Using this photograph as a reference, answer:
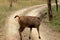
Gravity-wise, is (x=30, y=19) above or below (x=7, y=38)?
above

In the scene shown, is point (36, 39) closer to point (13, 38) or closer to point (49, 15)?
point (13, 38)

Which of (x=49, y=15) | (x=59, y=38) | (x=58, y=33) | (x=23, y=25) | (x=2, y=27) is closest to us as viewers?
(x=23, y=25)

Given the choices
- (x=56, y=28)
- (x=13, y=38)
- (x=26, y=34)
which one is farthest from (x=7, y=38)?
(x=56, y=28)

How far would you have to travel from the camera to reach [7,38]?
38.4ft

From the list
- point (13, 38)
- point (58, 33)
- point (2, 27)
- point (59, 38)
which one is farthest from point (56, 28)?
point (13, 38)

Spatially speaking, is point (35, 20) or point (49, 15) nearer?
point (35, 20)

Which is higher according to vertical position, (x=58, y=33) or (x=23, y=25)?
(x=23, y=25)

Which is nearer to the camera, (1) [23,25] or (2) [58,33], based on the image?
(1) [23,25]

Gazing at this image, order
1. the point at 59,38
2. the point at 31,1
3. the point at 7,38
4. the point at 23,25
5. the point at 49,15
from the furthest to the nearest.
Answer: the point at 31,1 → the point at 49,15 → the point at 59,38 → the point at 7,38 → the point at 23,25

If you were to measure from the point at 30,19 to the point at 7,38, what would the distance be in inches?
70.9

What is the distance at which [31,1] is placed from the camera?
135 feet

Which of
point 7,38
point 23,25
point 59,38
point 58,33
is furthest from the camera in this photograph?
point 58,33

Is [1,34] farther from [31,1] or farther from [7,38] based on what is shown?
[31,1]

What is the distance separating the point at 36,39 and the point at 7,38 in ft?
5.47
